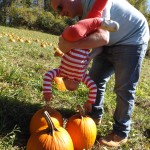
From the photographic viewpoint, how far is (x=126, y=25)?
152 inches

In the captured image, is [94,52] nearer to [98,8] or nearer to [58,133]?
[98,8]

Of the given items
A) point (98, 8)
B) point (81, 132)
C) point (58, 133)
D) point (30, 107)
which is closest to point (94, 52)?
point (98, 8)

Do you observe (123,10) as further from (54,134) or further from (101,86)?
(54,134)

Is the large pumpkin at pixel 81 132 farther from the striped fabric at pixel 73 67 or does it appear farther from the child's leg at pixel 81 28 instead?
the child's leg at pixel 81 28

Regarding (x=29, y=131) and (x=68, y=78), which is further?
(x=29, y=131)

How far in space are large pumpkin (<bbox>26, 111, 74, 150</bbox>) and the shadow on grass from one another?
14.6 inches

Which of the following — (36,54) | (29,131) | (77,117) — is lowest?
(36,54)

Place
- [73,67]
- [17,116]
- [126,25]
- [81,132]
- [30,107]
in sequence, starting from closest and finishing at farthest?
[73,67]
[81,132]
[126,25]
[17,116]
[30,107]

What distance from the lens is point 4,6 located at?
37219 mm

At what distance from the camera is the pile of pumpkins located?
3291 mm

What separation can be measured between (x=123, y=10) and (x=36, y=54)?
4904mm

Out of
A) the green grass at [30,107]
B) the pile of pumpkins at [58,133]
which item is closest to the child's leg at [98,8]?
the pile of pumpkins at [58,133]

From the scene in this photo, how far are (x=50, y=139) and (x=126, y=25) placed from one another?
59.5 inches

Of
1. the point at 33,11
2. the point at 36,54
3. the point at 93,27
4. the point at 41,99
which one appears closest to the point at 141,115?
the point at 41,99
